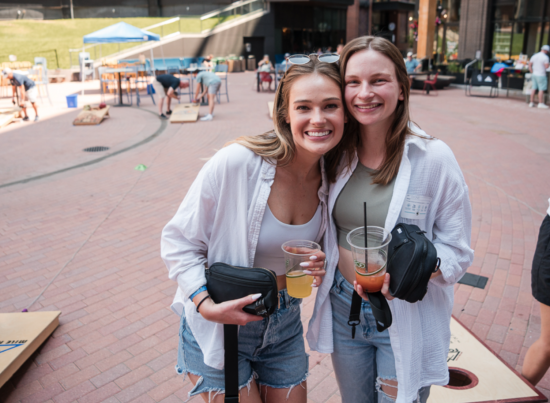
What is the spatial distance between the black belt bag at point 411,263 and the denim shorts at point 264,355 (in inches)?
20.7

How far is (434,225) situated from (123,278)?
358cm

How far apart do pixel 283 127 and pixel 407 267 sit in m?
0.83

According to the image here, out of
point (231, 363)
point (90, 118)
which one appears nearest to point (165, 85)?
point (90, 118)

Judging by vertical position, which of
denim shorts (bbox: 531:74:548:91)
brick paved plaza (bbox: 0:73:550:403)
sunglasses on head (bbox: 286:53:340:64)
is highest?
sunglasses on head (bbox: 286:53:340:64)

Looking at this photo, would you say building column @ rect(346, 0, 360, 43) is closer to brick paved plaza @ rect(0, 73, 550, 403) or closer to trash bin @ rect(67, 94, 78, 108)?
trash bin @ rect(67, 94, 78, 108)

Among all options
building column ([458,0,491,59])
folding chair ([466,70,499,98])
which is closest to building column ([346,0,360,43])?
building column ([458,0,491,59])

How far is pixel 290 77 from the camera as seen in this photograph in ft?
6.53

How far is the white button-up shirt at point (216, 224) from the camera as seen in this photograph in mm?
1842

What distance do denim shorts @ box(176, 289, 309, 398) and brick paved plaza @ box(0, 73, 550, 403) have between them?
3.89ft

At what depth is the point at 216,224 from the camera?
1.88 m

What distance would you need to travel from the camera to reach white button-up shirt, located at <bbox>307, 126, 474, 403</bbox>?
190 cm

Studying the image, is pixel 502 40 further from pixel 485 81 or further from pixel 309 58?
pixel 309 58

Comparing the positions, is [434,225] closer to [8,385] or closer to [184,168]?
[8,385]

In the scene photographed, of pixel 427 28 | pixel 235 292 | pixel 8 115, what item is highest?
pixel 427 28
